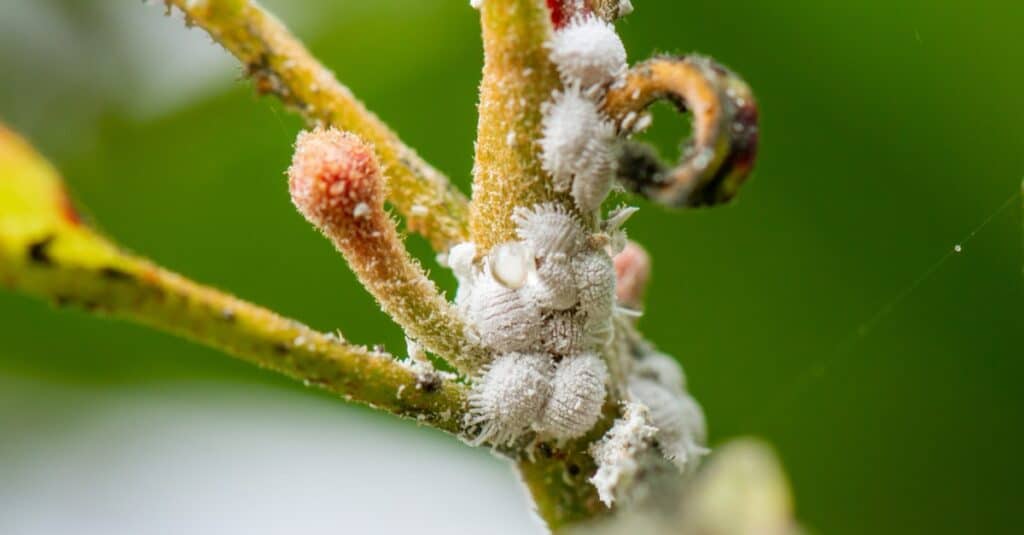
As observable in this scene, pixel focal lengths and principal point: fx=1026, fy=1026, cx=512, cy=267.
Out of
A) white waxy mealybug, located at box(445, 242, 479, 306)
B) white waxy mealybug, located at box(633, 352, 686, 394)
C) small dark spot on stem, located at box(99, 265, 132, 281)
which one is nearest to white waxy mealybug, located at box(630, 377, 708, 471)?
white waxy mealybug, located at box(633, 352, 686, 394)

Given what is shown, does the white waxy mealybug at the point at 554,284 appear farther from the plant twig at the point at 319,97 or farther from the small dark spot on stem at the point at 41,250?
the small dark spot on stem at the point at 41,250

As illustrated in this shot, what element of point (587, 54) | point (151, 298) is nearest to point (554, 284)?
point (587, 54)

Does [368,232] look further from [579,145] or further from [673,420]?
[673,420]

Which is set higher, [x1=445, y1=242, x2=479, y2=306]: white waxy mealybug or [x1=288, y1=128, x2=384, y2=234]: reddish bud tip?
[x1=445, y1=242, x2=479, y2=306]: white waxy mealybug

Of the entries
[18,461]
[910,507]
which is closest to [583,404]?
[910,507]

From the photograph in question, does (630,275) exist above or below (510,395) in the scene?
above

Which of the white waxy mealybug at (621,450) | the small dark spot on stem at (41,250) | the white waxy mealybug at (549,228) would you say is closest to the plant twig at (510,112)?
the white waxy mealybug at (549,228)

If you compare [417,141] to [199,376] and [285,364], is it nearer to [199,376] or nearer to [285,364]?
[199,376]

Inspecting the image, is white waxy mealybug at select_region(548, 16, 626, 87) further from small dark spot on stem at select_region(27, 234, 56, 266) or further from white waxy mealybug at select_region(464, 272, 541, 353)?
small dark spot on stem at select_region(27, 234, 56, 266)
